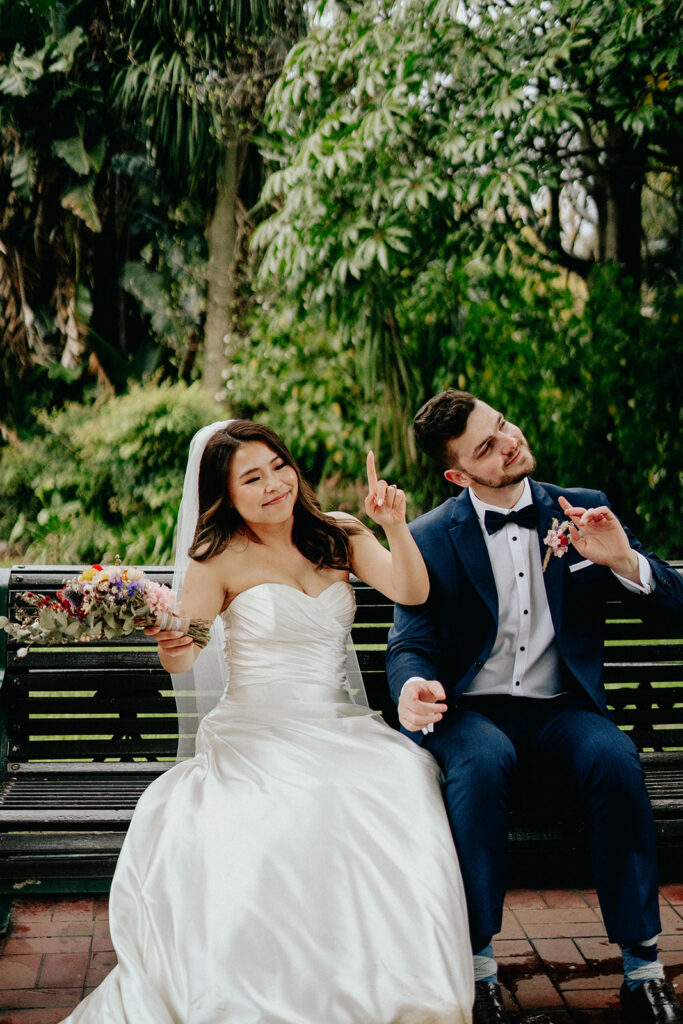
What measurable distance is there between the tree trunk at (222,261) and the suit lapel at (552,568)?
6.02 metres

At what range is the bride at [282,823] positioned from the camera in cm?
218

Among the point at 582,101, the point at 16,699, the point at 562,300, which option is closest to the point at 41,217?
the point at 562,300

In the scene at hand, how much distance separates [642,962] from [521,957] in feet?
1.96

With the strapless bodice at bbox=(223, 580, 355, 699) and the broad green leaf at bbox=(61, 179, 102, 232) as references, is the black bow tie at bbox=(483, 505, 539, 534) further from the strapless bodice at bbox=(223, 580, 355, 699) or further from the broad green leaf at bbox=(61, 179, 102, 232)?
the broad green leaf at bbox=(61, 179, 102, 232)

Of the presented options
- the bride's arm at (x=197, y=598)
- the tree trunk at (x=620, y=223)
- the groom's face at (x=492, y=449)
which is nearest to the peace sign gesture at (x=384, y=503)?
the groom's face at (x=492, y=449)

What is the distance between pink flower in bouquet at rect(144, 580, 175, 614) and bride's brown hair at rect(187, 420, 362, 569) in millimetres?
366

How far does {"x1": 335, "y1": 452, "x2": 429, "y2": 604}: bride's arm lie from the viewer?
2.68m

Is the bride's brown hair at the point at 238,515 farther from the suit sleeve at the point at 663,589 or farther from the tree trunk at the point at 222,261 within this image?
the tree trunk at the point at 222,261

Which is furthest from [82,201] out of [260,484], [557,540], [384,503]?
[557,540]

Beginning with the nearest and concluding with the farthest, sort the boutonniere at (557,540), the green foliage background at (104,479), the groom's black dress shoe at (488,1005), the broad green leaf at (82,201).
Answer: the groom's black dress shoe at (488,1005) → the boutonniere at (557,540) → the green foliage background at (104,479) → the broad green leaf at (82,201)

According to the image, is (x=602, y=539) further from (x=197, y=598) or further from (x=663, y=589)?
(x=197, y=598)

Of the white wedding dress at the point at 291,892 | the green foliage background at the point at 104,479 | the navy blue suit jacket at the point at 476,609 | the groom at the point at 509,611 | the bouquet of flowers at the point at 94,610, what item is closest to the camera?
the white wedding dress at the point at 291,892

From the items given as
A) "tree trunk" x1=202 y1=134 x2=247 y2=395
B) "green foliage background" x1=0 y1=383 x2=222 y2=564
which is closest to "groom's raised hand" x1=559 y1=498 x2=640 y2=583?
"green foliage background" x1=0 y1=383 x2=222 y2=564

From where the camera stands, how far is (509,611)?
115 inches
